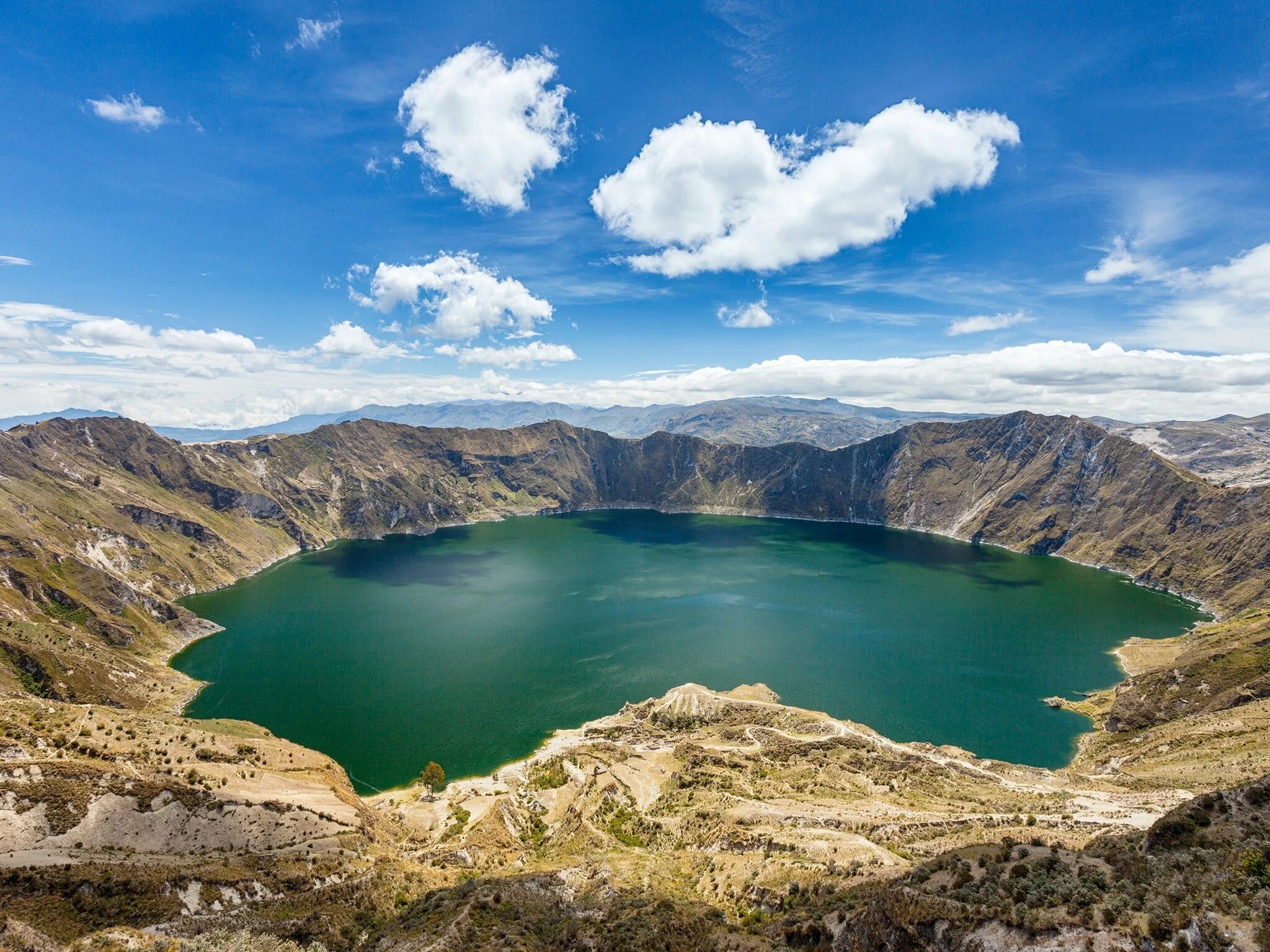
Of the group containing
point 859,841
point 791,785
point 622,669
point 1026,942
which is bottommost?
point 622,669

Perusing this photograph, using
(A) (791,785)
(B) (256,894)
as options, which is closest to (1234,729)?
(A) (791,785)

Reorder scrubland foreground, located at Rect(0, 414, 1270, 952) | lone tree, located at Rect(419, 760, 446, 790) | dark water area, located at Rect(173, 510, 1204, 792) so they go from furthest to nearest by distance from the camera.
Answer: dark water area, located at Rect(173, 510, 1204, 792) → lone tree, located at Rect(419, 760, 446, 790) → scrubland foreground, located at Rect(0, 414, 1270, 952)

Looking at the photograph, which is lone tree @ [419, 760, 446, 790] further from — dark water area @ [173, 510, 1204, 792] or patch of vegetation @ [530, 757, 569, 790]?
patch of vegetation @ [530, 757, 569, 790]

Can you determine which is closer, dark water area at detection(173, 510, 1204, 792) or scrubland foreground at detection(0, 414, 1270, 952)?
scrubland foreground at detection(0, 414, 1270, 952)

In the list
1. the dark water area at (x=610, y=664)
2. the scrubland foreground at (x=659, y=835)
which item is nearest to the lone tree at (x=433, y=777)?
the scrubland foreground at (x=659, y=835)

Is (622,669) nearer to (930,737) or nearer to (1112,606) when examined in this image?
(930,737)

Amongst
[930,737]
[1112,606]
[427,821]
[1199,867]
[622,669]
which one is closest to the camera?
[1199,867]

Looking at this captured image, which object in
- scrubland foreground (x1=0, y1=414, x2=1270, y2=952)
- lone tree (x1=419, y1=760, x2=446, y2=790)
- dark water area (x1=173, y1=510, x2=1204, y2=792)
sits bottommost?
dark water area (x1=173, y1=510, x2=1204, y2=792)

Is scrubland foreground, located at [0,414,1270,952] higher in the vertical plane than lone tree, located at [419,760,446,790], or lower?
higher

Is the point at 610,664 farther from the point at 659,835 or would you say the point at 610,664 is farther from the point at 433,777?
the point at 659,835

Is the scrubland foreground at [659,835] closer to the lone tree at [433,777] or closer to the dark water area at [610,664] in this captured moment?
the lone tree at [433,777]

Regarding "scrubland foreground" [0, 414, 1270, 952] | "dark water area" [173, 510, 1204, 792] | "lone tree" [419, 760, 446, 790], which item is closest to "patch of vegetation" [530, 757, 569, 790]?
"scrubland foreground" [0, 414, 1270, 952]
